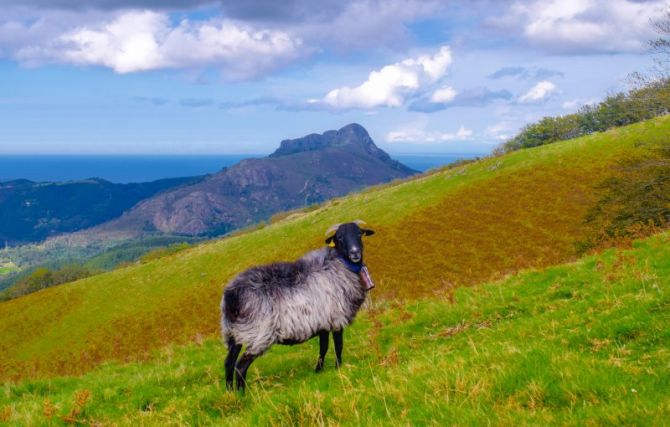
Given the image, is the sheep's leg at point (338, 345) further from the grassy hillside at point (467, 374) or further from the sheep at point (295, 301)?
the grassy hillside at point (467, 374)

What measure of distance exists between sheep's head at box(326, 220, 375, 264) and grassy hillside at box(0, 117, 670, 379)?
23.7 m

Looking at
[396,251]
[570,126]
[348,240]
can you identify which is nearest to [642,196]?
[396,251]

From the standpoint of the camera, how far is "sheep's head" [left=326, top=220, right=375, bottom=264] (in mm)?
9391

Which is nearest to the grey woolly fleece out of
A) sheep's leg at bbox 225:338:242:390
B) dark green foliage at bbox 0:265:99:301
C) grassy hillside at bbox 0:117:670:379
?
sheep's leg at bbox 225:338:242:390

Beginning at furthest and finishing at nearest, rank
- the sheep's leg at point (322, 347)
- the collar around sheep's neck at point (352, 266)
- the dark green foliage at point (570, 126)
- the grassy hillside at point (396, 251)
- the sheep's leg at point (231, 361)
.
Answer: the dark green foliage at point (570, 126)
the grassy hillside at point (396, 251)
the collar around sheep's neck at point (352, 266)
the sheep's leg at point (322, 347)
the sheep's leg at point (231, 361)

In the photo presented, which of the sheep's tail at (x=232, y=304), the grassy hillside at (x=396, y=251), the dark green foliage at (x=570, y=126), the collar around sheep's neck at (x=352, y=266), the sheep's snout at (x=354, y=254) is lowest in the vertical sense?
the grassy hillside at (x=396, y=251)

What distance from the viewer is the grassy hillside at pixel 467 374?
4770 millimetres

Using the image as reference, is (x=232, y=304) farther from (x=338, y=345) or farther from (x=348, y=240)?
(x=348, y=240)

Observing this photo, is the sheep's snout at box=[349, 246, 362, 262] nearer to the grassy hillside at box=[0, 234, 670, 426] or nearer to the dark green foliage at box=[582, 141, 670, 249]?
the grassy hillside at box=[0, 234, 670, 426]

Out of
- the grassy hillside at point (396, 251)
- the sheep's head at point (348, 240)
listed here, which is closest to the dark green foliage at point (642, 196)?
the grassy hillside at point (396, 251)

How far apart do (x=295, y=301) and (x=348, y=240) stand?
5.43 ft

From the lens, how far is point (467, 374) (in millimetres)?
5730

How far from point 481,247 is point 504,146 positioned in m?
64.1

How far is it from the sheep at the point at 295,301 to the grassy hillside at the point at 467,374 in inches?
28.0
